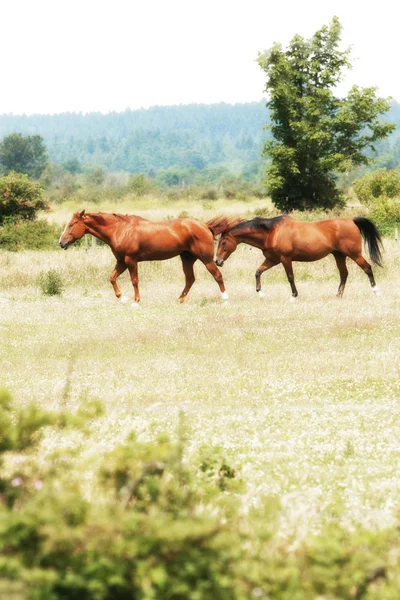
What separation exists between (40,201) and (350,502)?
42218 millimetres

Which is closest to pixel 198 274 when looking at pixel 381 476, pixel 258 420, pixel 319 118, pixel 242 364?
pixel 242 364

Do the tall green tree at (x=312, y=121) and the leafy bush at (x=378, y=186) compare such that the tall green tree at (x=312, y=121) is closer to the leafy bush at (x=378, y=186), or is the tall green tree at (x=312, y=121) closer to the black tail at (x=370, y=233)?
the leafy bush at (x=378, y=186)

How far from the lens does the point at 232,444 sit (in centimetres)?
755

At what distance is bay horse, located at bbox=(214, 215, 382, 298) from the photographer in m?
20.8

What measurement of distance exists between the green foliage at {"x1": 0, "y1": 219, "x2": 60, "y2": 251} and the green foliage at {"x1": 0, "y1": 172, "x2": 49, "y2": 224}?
3429mm

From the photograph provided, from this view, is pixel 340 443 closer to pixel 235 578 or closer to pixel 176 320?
pixel 235 578

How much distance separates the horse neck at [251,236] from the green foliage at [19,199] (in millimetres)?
→ 26615

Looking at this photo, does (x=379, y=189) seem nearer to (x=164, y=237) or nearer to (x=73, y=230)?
(x=164, y=237)

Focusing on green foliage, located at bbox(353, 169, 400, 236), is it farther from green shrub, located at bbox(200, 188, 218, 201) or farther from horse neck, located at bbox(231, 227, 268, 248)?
green shrub, located at bbox(200, 188, 218, 201)

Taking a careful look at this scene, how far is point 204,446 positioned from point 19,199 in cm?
4075

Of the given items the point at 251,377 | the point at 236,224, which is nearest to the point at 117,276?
the point at 236,224

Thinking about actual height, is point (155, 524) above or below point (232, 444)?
above

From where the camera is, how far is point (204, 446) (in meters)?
6.39

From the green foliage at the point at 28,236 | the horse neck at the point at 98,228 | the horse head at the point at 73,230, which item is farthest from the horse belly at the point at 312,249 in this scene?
the green foliage at the point at 28,236
